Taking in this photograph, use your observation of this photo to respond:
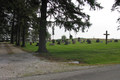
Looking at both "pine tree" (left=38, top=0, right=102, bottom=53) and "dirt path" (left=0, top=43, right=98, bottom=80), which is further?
"pine tree" (left=38, top=0, right=102, bottom=53)

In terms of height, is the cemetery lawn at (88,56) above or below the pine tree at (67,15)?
below

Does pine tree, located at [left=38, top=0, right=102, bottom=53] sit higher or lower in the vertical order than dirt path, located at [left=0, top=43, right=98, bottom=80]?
higher

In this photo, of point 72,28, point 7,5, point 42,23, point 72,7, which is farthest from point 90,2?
point 7,5

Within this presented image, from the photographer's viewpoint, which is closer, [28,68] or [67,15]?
[28,68]

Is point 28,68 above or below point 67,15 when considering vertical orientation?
below

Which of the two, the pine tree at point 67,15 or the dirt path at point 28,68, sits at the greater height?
the pine tree at point 67,15

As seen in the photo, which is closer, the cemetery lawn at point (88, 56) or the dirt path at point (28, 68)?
the dirt path at point (28, 68)

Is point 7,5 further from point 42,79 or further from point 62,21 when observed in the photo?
point 42,79

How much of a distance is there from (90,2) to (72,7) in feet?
7.21

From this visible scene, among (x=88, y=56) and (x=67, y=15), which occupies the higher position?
(x=67, y=15)

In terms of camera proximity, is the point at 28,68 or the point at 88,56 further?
the point at 88,56

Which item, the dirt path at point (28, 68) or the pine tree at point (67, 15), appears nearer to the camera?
the dirt path at point (28, 68)

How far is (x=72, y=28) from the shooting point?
13.2m

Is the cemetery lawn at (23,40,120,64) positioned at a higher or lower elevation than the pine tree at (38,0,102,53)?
lower
